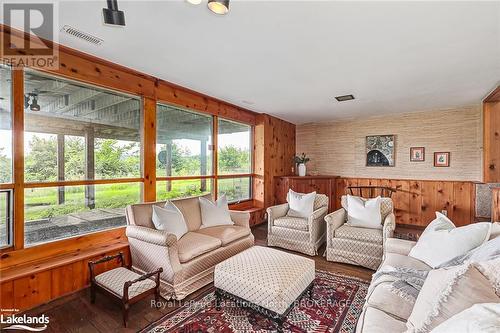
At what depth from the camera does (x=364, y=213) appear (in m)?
3.29

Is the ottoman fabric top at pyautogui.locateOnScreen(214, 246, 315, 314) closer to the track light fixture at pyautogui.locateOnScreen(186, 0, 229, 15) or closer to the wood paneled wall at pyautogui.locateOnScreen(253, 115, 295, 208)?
the track light fixture at pyautogui.locateOnScreen(186, 0, 229, 15)

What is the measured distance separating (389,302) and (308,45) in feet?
7.12

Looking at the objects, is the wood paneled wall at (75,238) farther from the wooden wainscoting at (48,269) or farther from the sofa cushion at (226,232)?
the sofa cushion at (226,232)

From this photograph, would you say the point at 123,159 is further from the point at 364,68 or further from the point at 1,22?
the point at 364,68

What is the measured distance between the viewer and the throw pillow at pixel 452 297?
99 centimetres

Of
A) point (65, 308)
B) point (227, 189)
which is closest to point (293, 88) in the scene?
point (227, 189)

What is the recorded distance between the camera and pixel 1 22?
1.98m

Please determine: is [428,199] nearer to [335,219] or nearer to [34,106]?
[335,219]

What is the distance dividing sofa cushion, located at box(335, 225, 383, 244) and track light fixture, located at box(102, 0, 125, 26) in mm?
3193

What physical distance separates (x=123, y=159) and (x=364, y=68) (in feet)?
10.4

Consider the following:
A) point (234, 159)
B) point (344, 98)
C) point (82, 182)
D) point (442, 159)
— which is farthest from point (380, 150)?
point (82, 182)

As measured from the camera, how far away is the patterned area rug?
6.23 feet

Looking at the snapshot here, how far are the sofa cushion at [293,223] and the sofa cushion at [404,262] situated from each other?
1420mm

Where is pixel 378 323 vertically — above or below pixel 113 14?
below
